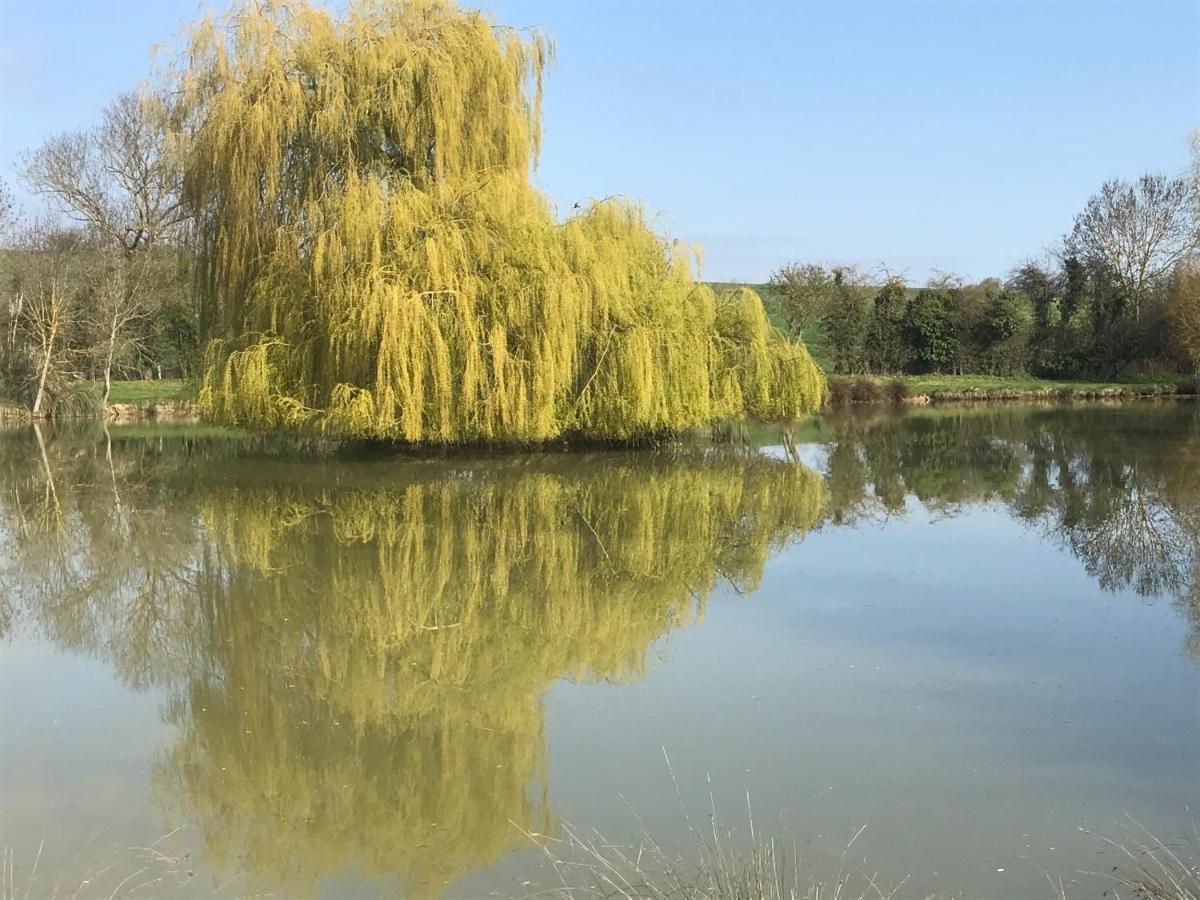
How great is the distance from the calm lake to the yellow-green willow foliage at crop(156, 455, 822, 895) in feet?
0.08

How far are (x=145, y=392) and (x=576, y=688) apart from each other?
26421 millimetres

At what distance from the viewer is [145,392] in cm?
2895

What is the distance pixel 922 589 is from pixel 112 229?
90.3 feet


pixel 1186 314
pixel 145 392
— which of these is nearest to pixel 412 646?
pixel 145 392

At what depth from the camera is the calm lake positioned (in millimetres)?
3771

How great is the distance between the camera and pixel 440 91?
1552cm

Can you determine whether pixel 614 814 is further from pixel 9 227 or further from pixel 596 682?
pixel 9 227

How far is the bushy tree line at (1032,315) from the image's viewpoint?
112 feet

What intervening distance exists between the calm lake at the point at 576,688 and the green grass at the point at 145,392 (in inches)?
671

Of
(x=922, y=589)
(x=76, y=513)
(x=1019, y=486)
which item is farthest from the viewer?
(x=1019, y=486)

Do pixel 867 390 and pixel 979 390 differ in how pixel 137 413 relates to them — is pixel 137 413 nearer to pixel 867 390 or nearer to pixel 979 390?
pixel 867 390

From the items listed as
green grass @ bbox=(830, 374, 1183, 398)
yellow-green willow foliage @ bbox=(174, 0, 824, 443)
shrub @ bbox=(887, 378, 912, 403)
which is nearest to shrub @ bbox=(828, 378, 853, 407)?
green grass @ bbox=(830, 374, 1183, 398)

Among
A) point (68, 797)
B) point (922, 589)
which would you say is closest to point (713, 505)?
point (922, 589)

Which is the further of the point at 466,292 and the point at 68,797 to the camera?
the point at 466,292
